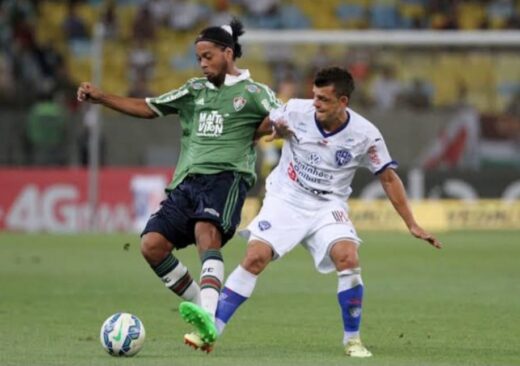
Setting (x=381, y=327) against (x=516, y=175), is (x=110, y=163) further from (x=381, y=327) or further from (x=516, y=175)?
(x=381, y=327)

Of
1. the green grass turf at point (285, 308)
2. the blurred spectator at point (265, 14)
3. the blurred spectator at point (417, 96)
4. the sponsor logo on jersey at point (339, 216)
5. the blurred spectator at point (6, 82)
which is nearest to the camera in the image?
the green grass turf at point (285, 308)

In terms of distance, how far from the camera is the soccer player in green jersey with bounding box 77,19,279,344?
10.4m

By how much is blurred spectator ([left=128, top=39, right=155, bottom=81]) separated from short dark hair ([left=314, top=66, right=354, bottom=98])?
20.1 m

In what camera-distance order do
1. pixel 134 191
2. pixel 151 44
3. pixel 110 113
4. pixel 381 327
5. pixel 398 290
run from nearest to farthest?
1. pixel 381 327
2. pixel 398 290
3. pixel 134 191
4. pixel 110 113
5. pixel 151 44

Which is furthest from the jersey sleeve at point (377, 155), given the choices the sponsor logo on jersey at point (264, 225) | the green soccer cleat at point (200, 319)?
the green soccer cleat at point (200, 319)

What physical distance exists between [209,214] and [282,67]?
732 inches

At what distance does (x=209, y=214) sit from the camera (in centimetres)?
1035

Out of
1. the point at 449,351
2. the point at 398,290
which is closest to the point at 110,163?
the point at 398,290

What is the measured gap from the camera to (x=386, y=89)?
2895 cm

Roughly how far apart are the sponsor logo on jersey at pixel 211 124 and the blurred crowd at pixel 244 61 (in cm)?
1553

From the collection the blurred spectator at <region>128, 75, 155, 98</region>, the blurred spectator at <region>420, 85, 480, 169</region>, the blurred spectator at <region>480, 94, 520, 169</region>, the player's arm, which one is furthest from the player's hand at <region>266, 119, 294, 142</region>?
the blurred spectator at <region>128, 75, 155, 98</region>

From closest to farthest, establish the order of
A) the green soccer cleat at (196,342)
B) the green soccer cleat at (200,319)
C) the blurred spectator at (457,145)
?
the green soccer cleat at (200,319) → the green soccer cleat at (196,342) → the blurred spectator at (457,145)

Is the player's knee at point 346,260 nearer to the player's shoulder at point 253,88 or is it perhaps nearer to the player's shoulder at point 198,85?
the player's shoulder at point 253,88

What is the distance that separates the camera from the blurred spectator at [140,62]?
29.9 m
